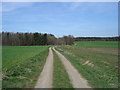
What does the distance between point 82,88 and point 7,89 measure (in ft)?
11.5

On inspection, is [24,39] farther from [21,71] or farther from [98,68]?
[21,71]

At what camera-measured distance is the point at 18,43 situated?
371 feet

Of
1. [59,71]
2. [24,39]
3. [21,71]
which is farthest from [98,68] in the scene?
[24,39]

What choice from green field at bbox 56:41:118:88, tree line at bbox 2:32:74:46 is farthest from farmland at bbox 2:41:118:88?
tree line at bbox 2:32:74:46

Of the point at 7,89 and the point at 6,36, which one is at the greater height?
the point at 6,36

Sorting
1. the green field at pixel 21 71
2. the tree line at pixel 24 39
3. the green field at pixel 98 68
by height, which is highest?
the tree line at pixel 24 39

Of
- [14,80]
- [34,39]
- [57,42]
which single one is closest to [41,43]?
[34,39]

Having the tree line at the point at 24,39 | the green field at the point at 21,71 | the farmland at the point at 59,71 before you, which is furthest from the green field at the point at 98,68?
the tree line at the point at 24,39

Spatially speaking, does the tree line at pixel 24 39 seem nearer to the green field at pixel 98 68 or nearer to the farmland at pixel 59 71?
the green field at pixel 98 68

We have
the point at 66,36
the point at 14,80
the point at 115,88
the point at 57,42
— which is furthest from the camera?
the point at 66,36

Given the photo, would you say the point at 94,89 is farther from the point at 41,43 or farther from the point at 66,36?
the point at 66,36

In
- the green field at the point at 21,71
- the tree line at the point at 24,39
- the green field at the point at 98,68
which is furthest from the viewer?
the tree line at the point at 24,39

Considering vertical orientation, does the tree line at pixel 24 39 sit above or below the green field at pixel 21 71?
above

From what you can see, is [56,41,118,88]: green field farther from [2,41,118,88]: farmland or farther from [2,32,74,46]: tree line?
[2,32,74,46]: tree line
